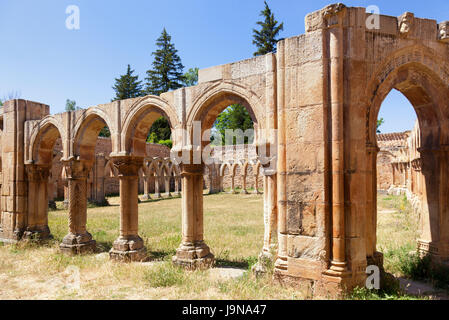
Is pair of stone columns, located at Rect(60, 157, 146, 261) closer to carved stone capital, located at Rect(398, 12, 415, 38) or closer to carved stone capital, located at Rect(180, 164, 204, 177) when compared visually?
carved stone capital, located at Rect(180, 164, 204, 177)

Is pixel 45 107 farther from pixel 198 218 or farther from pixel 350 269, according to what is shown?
pixel 350 269

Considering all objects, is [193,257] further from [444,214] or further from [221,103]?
[444,214]

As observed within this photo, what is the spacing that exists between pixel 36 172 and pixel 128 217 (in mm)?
3840

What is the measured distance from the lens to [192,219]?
6508mm

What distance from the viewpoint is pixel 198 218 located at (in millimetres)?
6539

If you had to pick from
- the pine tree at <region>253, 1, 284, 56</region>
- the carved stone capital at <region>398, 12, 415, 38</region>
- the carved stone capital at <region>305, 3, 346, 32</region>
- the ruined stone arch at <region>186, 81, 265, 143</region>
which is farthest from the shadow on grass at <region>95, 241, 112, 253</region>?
the pine tree at <region>253, 1, 284, 56</region>

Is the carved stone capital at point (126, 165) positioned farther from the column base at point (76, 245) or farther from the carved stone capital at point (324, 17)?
the carved stone capital at point (324, 17)

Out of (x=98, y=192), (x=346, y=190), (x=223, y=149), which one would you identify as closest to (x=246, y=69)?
(x=346, y=190)

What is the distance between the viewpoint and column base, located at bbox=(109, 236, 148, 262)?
7070mm

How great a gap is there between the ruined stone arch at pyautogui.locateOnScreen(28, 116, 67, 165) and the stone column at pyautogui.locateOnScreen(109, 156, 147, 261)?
2.99 meters

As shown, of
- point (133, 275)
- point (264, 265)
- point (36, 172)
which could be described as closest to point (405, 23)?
point (264, 265)

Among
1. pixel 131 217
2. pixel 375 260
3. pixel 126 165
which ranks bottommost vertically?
pixel 375 260

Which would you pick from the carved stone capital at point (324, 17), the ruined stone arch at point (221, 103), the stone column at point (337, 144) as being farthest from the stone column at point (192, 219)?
the carved stone capital at point (324, 17)

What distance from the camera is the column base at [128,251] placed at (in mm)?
7070
